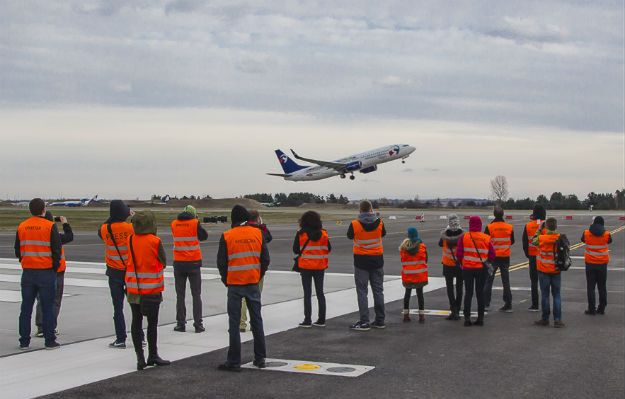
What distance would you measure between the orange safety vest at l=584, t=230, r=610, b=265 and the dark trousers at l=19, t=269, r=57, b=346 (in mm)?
9472

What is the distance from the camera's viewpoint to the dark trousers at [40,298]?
33.1 ft

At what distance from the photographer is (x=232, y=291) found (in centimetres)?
926

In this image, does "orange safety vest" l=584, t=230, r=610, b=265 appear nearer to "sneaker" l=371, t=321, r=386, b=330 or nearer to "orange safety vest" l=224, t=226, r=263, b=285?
"sneaker" l=371, t=321, r=386, b=330

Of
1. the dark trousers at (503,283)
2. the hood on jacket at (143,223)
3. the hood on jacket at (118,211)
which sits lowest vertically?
the dark trousers at (503,283)

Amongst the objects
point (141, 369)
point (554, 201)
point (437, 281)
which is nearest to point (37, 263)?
point (141, 369)

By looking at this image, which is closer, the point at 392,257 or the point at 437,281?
the point at 437,281

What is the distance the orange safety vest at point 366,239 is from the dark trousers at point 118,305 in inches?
153

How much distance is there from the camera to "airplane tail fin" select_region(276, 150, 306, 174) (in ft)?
302

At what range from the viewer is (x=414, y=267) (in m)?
12.8

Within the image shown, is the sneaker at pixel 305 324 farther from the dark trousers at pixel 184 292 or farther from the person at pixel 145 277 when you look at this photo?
the person at pixel 145 277

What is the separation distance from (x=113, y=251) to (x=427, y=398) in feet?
16.0

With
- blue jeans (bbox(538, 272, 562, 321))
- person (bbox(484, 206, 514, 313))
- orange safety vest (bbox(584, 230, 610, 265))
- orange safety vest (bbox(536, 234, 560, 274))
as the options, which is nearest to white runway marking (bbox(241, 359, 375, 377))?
blue jeans (bbox(538, 272, 562, 321))

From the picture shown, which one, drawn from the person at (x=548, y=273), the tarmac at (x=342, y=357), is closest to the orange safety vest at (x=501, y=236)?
the tarmac at (x=342, y=357)

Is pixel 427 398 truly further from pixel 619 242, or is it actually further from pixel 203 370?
pixel 619 242
